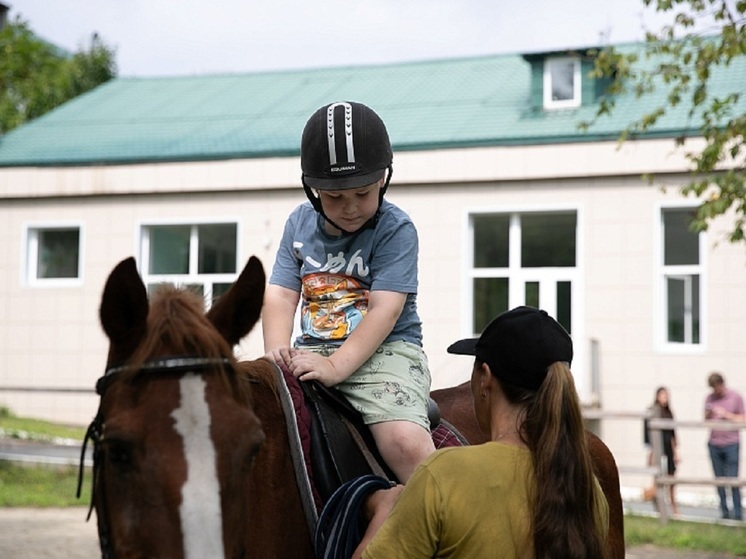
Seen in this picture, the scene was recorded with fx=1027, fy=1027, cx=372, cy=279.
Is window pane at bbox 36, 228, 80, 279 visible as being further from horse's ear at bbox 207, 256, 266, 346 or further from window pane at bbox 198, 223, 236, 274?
horse's ear at bbox 207, 256, 266, 346

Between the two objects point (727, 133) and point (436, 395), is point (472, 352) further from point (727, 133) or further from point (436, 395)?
point (727, 133)

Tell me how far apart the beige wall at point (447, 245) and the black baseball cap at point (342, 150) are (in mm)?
12171

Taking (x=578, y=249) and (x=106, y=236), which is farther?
(x=106, y=236)

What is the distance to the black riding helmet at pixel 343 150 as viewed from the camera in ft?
11.0

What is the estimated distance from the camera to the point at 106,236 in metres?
21.6

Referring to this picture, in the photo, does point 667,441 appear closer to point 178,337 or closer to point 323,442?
point 323,442

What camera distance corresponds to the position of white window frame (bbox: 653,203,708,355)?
58.1 ft

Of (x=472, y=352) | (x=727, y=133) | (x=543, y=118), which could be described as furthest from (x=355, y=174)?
(x=543, y=118)

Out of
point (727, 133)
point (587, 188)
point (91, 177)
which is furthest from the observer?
point (91, 177)

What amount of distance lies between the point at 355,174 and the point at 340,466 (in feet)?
3.10

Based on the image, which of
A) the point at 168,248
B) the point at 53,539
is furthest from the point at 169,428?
the point at 168,248

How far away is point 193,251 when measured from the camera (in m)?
21.4

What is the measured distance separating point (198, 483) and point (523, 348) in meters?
0.92

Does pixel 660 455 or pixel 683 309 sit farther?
pixel 683 309
